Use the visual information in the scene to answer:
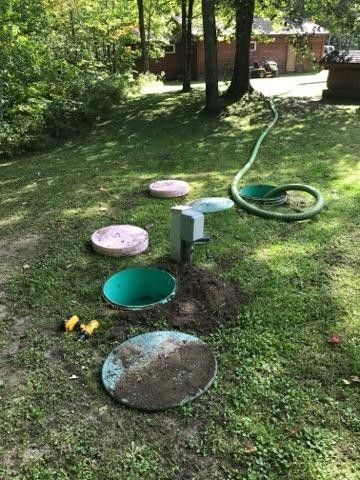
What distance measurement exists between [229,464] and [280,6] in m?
10.9

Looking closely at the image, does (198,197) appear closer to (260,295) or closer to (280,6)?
(260,295)

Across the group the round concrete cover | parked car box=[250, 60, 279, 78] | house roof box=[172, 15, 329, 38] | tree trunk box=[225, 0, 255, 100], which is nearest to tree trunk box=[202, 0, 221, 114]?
tree trunk box=[225, 0, 255, 100]

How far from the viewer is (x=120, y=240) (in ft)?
13.8

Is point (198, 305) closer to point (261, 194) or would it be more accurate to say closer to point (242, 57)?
point (261, 194)

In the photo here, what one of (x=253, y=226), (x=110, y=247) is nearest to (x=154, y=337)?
(x=110, y=247)

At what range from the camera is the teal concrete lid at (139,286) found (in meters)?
3.48

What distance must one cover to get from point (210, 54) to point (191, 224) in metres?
8.24

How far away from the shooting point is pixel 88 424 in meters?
2.33

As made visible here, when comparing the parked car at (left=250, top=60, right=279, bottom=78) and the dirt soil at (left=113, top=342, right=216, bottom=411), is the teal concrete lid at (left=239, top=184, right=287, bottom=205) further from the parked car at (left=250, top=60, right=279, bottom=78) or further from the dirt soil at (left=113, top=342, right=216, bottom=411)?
the parked car at (left=250, top=60, right=279, bottom=78)

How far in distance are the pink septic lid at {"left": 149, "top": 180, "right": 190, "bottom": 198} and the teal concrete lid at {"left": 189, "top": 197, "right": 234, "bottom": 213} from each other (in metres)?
0.33

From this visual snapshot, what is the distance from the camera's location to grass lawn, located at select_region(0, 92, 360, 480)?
2148mm

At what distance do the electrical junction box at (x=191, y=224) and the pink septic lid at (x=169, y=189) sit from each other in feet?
6.67

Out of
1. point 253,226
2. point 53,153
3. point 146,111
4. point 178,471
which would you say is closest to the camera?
point 178,471

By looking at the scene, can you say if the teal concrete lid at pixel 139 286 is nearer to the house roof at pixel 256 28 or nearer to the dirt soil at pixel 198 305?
the dirt soil at pixel 198 305
